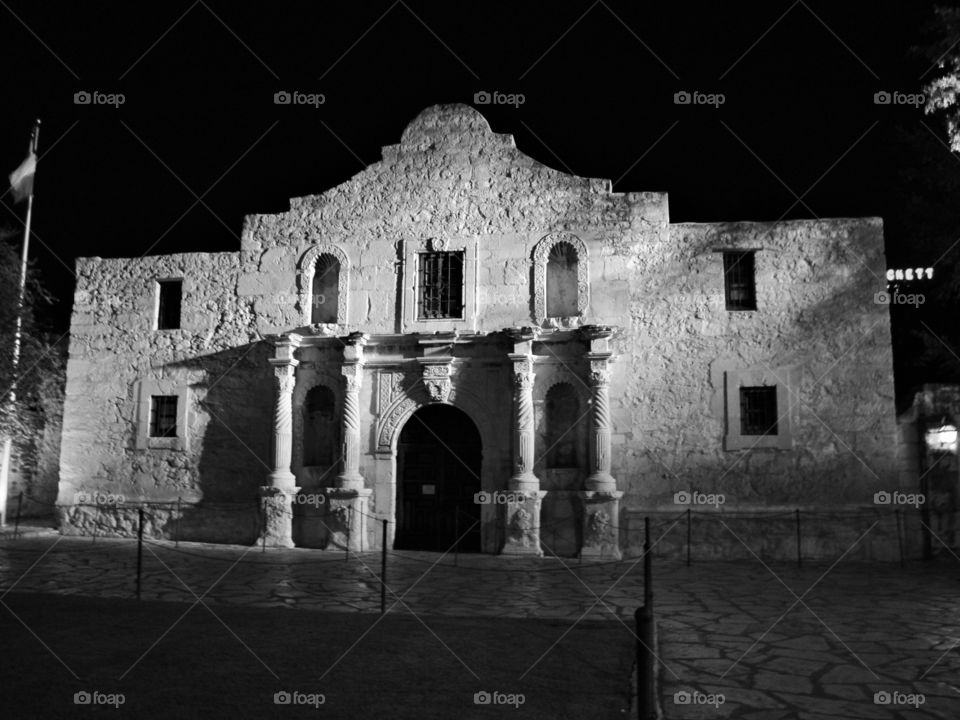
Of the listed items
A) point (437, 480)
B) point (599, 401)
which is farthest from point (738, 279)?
point (437, 480)

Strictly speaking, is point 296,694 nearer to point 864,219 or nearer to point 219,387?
point 219,387

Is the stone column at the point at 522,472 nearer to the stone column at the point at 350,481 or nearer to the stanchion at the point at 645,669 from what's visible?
the stone column at the point at 350,481

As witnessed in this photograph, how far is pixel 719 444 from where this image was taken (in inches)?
577

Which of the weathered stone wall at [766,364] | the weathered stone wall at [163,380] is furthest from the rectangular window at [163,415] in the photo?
the weathered stone wall at [766,364]

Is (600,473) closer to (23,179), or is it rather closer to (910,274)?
(910,274)

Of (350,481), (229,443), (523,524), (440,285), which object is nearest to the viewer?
(523,524)

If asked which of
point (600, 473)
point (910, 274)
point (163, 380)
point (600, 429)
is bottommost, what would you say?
point (600, 473)

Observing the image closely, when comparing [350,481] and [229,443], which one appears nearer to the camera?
[350,481]

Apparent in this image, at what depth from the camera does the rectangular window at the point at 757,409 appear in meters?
14.7

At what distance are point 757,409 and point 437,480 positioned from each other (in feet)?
19.9

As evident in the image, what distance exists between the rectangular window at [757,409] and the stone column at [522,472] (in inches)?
150

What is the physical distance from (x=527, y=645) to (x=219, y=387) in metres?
11.0

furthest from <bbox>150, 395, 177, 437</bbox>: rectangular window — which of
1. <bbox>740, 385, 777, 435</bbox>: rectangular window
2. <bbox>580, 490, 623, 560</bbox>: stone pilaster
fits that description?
<bbox>740, 385, 777, 435</bbox>: rectangular window

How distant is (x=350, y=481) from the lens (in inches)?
593
